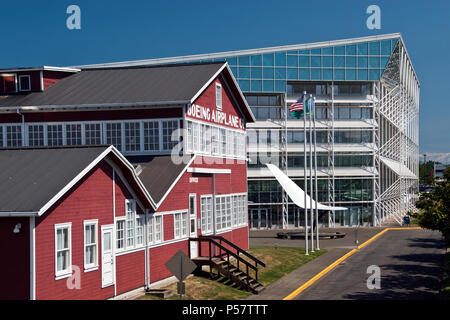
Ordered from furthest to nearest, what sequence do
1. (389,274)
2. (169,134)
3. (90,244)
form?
1. (389,274)
2. (169,134)
3. (90,244)

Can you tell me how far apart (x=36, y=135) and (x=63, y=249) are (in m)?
15.8

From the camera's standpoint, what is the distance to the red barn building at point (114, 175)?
21.5 metres

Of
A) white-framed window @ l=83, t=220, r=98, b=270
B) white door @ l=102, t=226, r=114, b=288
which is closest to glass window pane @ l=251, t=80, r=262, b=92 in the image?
white door @ l=102, t=226, r=114, b=288

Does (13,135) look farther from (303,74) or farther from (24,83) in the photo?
(303,74)

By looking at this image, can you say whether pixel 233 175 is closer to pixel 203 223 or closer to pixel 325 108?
pixel 203 223

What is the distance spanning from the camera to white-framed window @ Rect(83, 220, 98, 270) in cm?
2386

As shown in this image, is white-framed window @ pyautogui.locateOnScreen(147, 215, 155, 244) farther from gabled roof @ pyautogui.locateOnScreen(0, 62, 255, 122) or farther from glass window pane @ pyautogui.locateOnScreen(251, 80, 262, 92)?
glass window pane @ pyautogui.locateOnScreen(251, 80, 262, 92)

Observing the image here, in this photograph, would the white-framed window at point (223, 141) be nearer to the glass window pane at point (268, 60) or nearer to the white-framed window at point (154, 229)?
the white-framed window at point (154, 229)

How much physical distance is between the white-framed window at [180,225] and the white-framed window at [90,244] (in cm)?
828

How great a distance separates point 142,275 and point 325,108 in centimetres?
5493

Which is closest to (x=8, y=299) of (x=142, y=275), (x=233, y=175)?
(x=142, y=275)

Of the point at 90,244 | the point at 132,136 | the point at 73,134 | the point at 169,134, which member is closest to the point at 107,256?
the point at 90,244

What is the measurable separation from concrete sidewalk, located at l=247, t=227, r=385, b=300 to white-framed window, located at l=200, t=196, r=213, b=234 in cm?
491

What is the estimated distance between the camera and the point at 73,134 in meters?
36.3
